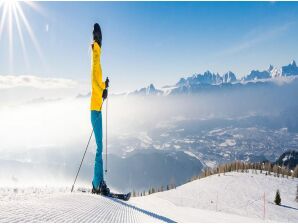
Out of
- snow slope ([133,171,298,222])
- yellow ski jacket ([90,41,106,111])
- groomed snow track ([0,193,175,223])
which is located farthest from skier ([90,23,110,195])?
snow slope ([133,171,298,222])

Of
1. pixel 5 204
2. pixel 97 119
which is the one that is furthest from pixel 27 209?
pixel 97 119

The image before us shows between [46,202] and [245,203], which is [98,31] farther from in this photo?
[245,203]

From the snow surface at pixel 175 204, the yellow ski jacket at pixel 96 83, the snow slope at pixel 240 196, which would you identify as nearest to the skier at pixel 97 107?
the yellow ski jacket at pixel 96 83

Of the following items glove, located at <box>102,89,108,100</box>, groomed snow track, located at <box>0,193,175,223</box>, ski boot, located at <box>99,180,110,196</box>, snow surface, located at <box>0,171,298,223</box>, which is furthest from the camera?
glove, located at <box>102,89,108,100</box>

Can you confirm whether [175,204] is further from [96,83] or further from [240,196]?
[240,196]

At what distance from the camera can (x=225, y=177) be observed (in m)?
52.0

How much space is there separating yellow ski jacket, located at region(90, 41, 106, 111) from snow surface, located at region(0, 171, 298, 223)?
345cm

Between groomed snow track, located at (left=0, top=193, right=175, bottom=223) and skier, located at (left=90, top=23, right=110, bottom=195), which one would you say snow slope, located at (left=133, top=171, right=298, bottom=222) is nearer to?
skier, located at (left=90, top=23, right=110, bottom=195)

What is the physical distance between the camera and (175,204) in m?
24.3

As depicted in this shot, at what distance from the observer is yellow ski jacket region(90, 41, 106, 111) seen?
47.0 ft

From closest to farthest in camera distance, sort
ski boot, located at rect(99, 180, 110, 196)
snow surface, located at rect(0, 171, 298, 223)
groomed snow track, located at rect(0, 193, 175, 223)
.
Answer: groomed snow track, located at rect(0, 193, 175, 223) < snow surface, located at rect(0, 171, 298, 223) < ski boot, located at rect(99, 180, 110, 196)

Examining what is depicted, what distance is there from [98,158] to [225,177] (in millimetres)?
40324

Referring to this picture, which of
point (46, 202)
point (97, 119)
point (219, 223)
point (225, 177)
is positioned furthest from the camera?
point (225, 177)

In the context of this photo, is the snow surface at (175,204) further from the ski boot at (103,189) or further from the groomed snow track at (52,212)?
the ski boot at (103,189)
